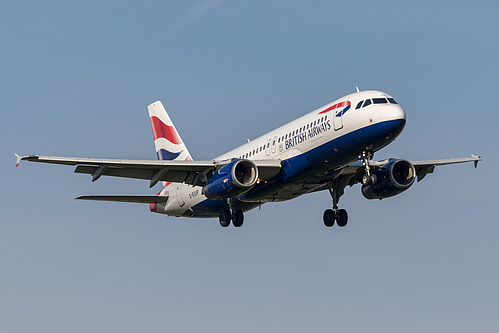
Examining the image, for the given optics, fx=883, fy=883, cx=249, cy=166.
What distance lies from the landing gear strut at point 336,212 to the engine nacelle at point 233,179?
6.33 m

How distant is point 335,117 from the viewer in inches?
1625

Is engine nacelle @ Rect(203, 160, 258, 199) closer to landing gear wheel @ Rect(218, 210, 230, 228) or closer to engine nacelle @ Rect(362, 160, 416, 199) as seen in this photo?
landing gear wheel @ Rect(218, 210, 230, 228)

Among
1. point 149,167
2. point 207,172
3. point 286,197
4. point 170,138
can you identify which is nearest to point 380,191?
point 286,197

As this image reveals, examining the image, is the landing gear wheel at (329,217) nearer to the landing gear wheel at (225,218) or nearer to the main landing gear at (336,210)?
the main landing gear at (336,210)

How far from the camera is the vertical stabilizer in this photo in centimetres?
5578

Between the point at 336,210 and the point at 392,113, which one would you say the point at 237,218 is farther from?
the point at 392,113

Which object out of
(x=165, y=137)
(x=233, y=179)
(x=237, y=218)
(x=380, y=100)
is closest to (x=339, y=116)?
(x=380, y=100)

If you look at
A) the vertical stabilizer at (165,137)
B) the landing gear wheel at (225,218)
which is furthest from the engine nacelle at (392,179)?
the vertical stabilizer at (165,137)

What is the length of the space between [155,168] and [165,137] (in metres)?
13.2

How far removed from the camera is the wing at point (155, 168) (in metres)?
41.8

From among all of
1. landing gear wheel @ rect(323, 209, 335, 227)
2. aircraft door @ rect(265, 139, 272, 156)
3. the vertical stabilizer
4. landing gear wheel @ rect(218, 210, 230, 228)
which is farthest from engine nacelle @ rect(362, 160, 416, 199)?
the vertical stabilizer

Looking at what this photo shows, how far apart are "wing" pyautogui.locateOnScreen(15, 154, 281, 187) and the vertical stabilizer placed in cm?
865

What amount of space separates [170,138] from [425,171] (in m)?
16.6

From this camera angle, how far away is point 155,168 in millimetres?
44250
